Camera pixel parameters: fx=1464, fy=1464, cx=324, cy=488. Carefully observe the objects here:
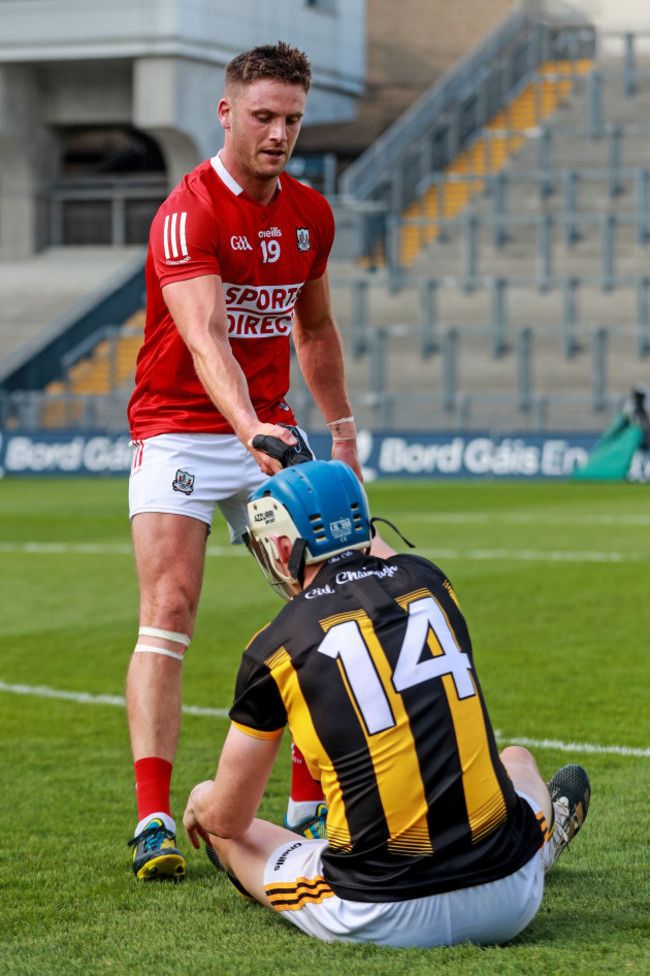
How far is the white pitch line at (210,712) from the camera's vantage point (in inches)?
218

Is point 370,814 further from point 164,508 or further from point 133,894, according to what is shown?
point 164,508

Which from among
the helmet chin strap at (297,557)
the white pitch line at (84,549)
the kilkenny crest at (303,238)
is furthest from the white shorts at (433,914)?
the white pitch line at (84,549)

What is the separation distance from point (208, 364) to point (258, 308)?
49 cm

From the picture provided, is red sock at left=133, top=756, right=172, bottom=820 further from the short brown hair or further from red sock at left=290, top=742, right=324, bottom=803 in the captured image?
the short brown hair

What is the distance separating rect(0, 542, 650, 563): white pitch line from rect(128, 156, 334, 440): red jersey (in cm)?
732

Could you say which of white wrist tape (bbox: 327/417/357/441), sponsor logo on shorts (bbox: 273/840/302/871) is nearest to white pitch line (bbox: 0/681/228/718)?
white wrist tape (bbox: 327/417/357/441)

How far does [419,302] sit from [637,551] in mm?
16652

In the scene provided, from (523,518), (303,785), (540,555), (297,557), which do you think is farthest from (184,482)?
(523,518)

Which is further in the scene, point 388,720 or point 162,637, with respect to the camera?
point 162,637

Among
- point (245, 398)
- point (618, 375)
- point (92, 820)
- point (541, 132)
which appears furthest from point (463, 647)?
point (541, 132)

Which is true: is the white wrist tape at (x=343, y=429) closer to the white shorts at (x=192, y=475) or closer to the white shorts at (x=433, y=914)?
the white shorts at (x=192, y=475)

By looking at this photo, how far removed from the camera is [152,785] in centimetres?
434

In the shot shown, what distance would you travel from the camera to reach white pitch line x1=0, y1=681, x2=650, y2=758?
18.1 ft

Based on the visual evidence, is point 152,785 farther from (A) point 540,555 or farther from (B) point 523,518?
(B) point 523,518
